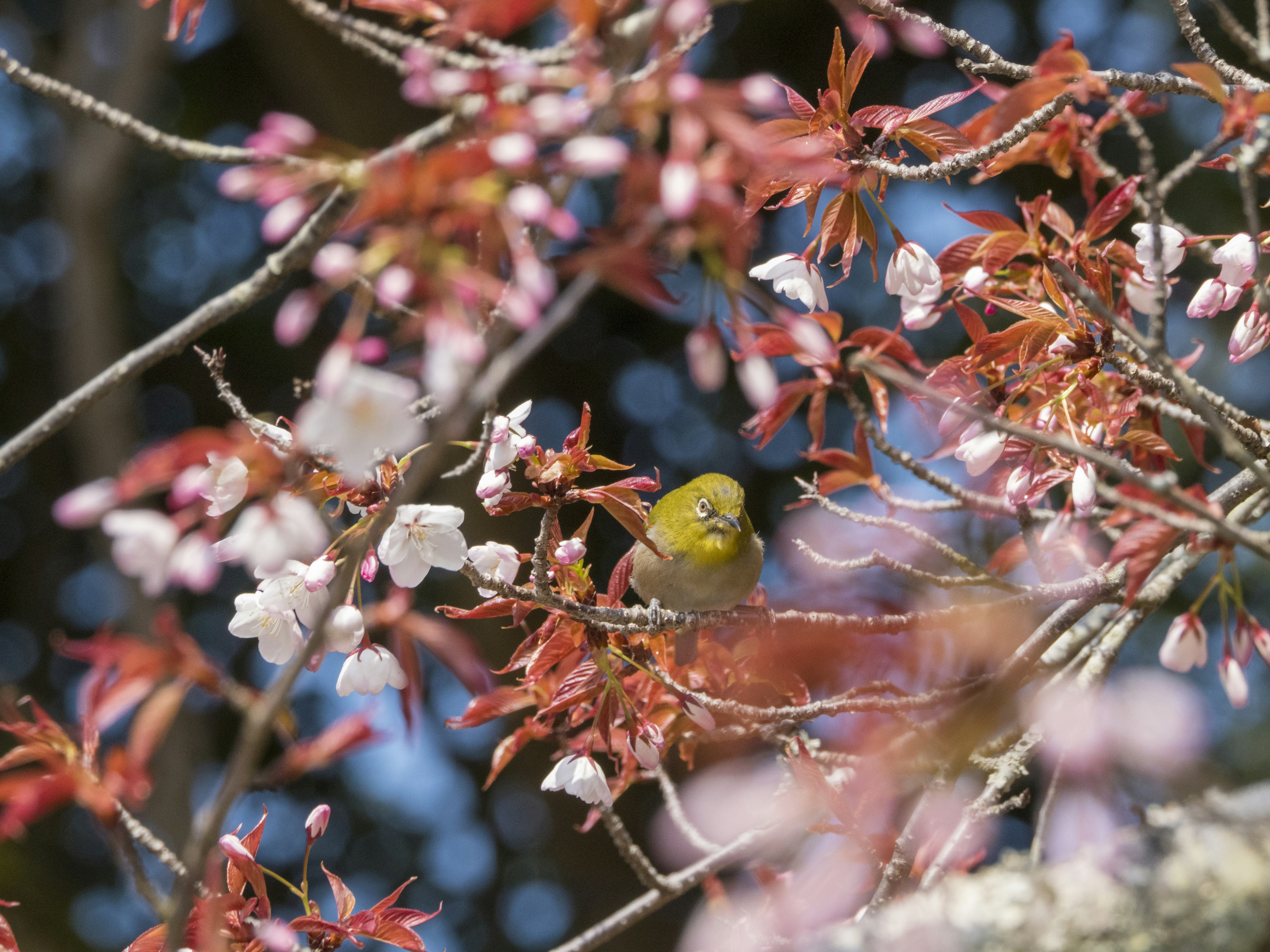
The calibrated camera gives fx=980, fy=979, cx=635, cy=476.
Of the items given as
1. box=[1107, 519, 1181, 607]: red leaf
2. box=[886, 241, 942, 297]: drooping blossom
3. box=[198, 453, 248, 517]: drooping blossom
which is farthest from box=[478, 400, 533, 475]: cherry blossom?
box=[1107, 519, 1181, 607]: red leaf

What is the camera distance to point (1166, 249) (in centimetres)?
154

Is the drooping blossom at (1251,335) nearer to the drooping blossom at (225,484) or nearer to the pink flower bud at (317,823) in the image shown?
the drooping blossom at (225,484)

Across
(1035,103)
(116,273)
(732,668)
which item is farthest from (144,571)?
(116,273)

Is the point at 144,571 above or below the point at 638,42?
below

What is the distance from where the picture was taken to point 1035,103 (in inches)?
45.4

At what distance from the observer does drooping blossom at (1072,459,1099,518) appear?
58.8 inches

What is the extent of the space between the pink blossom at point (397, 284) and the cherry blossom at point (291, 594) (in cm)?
84

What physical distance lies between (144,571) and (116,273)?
4.90 metres

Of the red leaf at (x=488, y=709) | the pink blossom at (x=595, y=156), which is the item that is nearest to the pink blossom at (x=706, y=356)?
the pink blossom at (x=595, y=156)

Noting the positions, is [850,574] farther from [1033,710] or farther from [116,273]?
[116,273]

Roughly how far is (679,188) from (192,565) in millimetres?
525

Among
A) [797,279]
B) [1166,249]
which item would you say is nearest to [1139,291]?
[1166,249]

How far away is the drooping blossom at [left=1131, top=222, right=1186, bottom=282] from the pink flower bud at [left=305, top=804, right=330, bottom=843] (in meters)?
1.51

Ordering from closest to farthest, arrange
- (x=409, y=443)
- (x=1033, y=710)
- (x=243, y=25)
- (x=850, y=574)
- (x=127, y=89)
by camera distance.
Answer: (x=409, y=443) < (x=1033, y=710) < (x=850, y=574) < (x=127, y=89) < (x=243, y=25)
